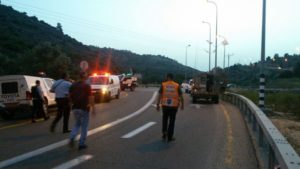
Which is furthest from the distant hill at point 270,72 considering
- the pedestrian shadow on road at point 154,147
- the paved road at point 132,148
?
the pedestrian shadow on road at point 154,147

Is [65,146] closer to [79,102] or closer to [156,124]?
[79,102]

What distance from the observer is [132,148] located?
39.8ft

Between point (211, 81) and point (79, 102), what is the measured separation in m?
28.1

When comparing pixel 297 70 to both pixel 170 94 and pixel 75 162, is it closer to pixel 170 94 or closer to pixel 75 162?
pixel 170 94

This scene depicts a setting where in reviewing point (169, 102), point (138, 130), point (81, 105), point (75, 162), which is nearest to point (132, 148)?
point (81, 105)

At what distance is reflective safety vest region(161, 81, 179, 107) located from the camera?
44.8 feet

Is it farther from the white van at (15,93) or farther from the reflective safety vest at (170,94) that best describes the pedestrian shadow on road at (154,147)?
the white van at (15,93)

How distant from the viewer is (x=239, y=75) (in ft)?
561

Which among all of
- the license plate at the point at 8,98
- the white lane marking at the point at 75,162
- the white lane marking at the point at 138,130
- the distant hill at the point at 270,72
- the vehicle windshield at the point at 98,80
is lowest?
the white lane marking at the point at 75,162

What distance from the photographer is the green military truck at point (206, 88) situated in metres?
37.9

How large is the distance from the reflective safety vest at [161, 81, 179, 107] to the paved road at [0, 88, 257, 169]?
105 centimetres

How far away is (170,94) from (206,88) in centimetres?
2501

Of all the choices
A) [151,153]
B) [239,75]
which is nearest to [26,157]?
[151,153]

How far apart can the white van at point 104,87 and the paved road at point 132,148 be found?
15.7 m
